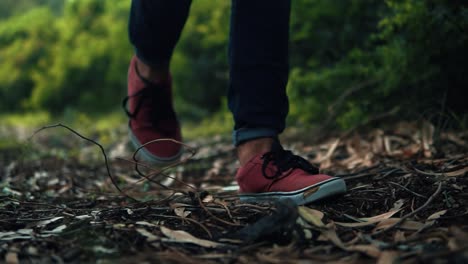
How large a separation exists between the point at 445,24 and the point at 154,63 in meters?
1.21

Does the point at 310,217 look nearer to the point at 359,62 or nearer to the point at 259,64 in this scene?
the point at 259,64

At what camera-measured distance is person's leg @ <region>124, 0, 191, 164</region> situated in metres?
1.62

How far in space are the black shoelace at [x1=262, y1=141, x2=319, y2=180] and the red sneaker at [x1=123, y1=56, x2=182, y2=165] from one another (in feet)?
1.83

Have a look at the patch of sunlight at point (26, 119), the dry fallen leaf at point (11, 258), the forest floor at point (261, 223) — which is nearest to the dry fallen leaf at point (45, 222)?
the forest floor at point (261, 223)

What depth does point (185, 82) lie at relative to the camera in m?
7.01

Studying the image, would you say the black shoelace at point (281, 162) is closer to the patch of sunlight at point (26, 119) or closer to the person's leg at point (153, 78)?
the person's leg at point (153, 78)

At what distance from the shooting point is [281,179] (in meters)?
1.39

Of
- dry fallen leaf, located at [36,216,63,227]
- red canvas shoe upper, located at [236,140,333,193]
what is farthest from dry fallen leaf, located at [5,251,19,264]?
red canvas shoe upper, located at [236,140,333,193]

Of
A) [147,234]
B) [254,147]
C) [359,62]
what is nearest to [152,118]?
[254,147]

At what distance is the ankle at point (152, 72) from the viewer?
1.84 m

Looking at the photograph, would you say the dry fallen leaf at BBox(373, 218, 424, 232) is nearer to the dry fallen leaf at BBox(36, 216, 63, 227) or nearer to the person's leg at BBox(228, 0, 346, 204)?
the person's leg at BBox(228, 0, 346, 204)

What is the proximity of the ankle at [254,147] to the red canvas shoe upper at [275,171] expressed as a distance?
1 centimetres

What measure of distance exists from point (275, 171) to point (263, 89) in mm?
217

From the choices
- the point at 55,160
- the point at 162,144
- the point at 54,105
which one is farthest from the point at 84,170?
the point at 54,105
